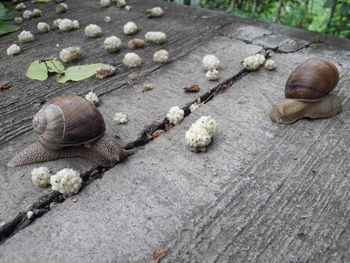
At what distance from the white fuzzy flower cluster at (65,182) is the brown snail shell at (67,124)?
7.2 inches

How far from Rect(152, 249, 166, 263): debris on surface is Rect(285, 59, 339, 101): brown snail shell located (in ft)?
4.23

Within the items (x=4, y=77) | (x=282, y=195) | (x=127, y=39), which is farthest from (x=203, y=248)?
(x=127, y=39)

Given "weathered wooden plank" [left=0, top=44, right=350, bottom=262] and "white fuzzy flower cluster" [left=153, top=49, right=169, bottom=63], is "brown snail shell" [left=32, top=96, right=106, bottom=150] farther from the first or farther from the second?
"white fuzzy flower cluster" [left=153, top=49, right=169, bottom=63]

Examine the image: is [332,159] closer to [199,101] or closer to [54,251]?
[199,101]

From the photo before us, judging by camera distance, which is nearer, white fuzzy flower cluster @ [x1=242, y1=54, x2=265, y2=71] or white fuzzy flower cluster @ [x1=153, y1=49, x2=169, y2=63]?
white fuzzy flower cluster @ [x1=242, y1=54, x2=265, y2=71]

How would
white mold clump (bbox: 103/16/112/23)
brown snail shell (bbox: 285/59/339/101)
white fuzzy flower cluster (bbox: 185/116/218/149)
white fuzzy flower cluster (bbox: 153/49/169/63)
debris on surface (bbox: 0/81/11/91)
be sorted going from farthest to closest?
white mold clump (bbox: 103/16/112/23) → white fuzzy flower cluster (bbox: 153/49/169/63) → debris on surface (bbox: 0/81/11/91) → brown snail shell (bbox: 285/59/339/101) → white fuzzy flower cluster (bbox: 185/116/218/149)

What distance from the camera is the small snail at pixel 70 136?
5.72 ft

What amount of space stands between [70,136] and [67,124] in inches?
2.5

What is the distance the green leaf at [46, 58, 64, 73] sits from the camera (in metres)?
2.70

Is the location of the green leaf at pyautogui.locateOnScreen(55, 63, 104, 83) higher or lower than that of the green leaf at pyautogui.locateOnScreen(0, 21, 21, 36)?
lower

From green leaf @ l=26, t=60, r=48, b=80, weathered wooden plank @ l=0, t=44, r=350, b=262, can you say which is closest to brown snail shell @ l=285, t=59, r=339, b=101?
weathered wooden plank @ l=0, t=44, r=350, b=262

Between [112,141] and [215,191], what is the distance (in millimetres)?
633

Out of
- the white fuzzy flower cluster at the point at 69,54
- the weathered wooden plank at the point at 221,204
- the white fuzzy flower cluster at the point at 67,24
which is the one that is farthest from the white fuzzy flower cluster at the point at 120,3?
the weathered wooden plank at the point at 221,204

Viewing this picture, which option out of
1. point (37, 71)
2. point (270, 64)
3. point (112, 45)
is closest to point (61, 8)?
point (112, 45)
